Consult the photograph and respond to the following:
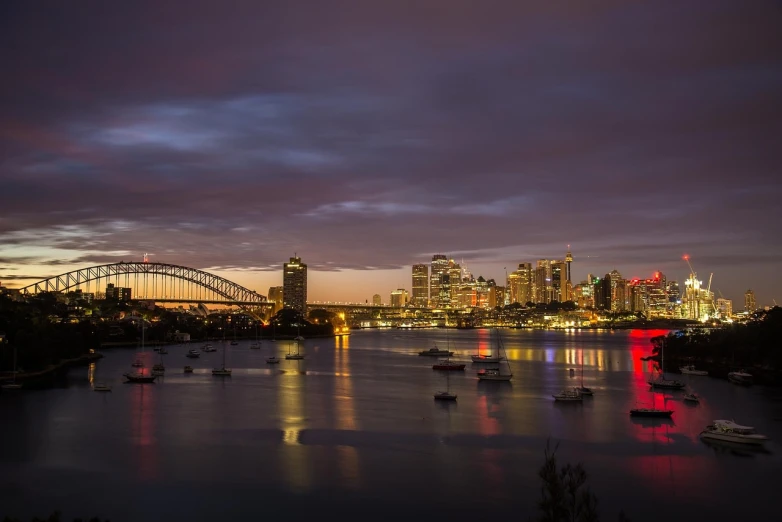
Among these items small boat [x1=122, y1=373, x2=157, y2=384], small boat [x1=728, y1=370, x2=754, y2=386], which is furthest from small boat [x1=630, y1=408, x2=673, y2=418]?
small boat [x1=122, y1=373, x2=157, y2=384]

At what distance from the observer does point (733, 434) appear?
2820cm

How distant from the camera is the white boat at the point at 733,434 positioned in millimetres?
27797

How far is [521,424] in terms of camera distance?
33.2 m

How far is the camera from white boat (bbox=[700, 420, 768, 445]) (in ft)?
91.2

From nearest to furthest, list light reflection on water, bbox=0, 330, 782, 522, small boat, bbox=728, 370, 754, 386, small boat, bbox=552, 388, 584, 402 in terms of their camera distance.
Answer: light reflection on water, bbox=0, 330, 782, 522, small boat, bbox=552, 388, 584, 402, small boat, bbox=728, 370, 754, 386

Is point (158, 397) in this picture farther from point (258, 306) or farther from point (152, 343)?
point (258, 306)

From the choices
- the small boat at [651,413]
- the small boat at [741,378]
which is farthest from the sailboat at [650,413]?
the small boat at [741,378]

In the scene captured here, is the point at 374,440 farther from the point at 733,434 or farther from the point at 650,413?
the point at 650,413

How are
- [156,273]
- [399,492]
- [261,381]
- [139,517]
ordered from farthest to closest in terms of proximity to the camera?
[156,273]
[261,381]
[399,492]
[139,517]

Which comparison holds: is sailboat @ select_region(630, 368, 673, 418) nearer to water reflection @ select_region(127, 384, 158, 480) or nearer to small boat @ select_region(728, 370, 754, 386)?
small boat @ select_region(728, 370, 754, 386)

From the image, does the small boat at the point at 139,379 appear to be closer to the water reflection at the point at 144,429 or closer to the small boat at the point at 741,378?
the water reflection at the point at 144,429

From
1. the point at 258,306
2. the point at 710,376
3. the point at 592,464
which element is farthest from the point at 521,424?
the point at 258,306

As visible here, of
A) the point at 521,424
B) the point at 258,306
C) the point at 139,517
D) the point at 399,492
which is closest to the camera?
the point at 139,517

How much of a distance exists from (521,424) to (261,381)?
24.6 metres
